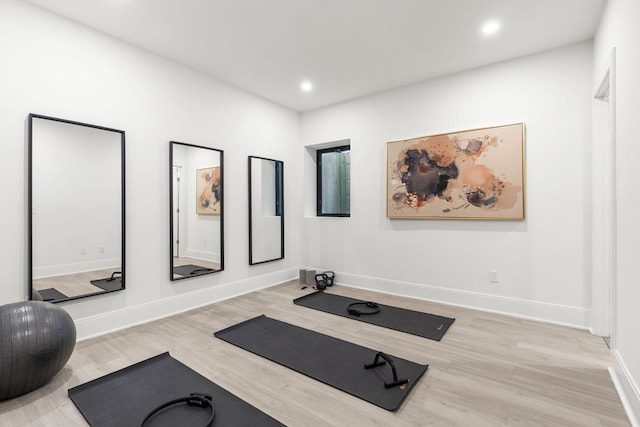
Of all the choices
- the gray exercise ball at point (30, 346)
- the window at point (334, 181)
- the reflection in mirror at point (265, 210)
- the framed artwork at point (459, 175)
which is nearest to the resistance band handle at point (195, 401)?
the gray exercise ball at point (30, 346)

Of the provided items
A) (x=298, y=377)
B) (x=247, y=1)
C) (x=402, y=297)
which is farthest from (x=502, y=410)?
(x=247, y=1)

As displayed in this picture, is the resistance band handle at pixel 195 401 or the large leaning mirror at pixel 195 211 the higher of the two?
the large leaning mirror at pixel 195 211

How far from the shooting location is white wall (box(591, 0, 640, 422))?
67.3 inches

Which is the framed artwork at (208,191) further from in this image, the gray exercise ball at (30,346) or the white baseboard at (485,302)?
the white baseboard at (485,302)

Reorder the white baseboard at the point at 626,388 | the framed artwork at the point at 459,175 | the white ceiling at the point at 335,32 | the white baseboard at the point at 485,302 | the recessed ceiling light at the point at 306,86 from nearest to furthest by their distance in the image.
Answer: the white baseboard at the point at 626,388 < the white ceiling at the point at 335,32 < the white baseboard at the point at 485,302 < the framed artwork at the point at 459,175 < the recessed ceiling light at the point at 306,86

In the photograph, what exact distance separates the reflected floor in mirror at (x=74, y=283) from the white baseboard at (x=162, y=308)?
0.84 feet

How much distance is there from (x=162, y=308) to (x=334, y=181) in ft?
10.5

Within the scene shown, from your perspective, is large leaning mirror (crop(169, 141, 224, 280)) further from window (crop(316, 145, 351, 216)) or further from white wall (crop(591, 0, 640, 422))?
white wall (crop(591, 0, 640, 422))

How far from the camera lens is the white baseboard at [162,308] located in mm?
2902

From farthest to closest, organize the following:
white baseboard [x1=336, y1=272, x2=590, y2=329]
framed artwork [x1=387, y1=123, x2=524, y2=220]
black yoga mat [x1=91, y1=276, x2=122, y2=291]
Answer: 1. framed artwork [x1=387, y1=123, x2=524, y2=220]
2. white baseboard [x1=336, y1=272, x2=590, y2=329]
3. black yoga mat [x1=91, y1=276, x2=122, y2=291]

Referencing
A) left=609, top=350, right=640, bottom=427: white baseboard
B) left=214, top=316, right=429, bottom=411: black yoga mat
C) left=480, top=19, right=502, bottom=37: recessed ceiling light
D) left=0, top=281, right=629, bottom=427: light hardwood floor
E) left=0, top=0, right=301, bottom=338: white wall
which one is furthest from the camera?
left=480, top=19, right=502, bottom=37: recessed ceiling light

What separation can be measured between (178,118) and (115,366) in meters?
2.61

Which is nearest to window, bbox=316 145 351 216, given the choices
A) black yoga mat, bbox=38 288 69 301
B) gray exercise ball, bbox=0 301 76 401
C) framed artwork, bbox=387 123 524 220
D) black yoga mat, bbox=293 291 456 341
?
framed artwork, bbox=387 123 524 220

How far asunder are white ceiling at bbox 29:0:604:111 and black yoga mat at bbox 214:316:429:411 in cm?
292
